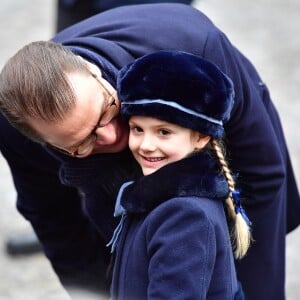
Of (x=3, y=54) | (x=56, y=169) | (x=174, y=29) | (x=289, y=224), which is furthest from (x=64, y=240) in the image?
(x=3, y=54)

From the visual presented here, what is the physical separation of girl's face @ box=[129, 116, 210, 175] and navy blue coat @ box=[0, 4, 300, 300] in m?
0.16

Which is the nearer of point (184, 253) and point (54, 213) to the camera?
point (184, 253)

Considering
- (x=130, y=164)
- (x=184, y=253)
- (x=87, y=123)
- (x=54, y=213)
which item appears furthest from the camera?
(x=54, y=213)

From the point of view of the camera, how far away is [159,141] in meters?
1.76

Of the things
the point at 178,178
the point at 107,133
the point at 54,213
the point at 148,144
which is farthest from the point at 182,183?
the point at 54,213

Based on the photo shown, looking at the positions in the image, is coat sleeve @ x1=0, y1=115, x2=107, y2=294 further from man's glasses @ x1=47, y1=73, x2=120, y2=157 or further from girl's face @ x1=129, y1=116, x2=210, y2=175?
girl's face @ x1=129, y1=116, x2=210, y2=175

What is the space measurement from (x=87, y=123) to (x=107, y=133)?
55 millimetres

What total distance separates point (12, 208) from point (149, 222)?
2.00 m

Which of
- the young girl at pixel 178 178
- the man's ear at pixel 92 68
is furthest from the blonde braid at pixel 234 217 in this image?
the man's ear at pixel 92 68

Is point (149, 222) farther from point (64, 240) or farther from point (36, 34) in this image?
point (36, 34)

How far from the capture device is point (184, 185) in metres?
1.77

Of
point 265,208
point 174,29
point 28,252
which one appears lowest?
point 28,252

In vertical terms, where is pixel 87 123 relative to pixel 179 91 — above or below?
below

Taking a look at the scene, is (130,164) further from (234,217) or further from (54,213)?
(54,213)
